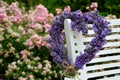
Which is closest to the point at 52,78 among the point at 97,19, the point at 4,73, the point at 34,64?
the point at 34,64

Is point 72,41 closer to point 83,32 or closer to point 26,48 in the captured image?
point 83,32

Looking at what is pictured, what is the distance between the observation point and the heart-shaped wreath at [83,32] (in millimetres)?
3363

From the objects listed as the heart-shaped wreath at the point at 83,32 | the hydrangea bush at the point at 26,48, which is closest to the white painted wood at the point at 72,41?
the heart-shaped wreath at the point at 83,32

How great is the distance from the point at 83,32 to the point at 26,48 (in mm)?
1285

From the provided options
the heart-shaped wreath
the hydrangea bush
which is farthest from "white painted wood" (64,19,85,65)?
the hydrangea bush

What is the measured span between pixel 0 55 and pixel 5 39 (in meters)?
0.18

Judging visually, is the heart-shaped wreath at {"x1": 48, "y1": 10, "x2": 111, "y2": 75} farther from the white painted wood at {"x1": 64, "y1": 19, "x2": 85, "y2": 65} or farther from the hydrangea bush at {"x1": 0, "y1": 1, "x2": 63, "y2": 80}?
the hydrangea bush at {"x1": 0, "y1": 1, "x2": 63, "y2": 80}

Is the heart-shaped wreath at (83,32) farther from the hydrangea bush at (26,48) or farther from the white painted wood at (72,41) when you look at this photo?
the hydrangea bush at (26,48)

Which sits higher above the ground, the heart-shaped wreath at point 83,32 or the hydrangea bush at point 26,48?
the hydrangea bush at point 26,48

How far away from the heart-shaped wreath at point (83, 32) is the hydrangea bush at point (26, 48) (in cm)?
106

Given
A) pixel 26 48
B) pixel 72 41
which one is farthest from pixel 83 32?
pixel 26 48

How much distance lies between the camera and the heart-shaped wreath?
3.36m

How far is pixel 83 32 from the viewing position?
3572mm

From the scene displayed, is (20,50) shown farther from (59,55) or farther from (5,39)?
(59,55)
